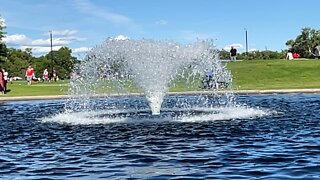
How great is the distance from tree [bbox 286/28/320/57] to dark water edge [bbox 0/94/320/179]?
14041 cm

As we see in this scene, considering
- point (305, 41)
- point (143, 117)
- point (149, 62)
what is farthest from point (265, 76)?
point (305, 41)

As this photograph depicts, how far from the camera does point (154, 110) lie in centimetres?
2475

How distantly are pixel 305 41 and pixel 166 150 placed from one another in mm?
151924

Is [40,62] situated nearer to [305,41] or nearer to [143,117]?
[305,41]

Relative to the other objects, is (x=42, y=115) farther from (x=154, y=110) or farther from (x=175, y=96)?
(x=175, y=96)

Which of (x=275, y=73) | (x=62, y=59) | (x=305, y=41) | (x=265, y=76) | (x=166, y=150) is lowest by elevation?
(x=166, y=150)

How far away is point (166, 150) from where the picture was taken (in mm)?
13461

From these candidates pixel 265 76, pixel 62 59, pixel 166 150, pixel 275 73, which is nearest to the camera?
pixel 166 150

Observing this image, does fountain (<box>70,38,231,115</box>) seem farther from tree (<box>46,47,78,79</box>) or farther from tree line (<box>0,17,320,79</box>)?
tree (<box>46,47,78,79</box>)

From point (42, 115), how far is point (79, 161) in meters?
13.1

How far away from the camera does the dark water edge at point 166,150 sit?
1091 cm

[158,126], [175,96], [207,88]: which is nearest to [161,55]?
[158,126]

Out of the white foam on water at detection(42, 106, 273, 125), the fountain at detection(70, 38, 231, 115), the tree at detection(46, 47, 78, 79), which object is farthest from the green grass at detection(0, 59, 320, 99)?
the tree at detection(46, 47, 78, 79)

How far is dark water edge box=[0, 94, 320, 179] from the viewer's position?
10914mm
